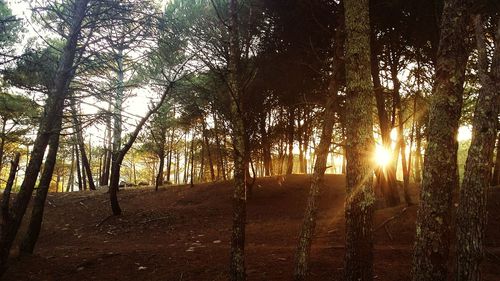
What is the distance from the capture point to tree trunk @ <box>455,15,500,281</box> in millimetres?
5062

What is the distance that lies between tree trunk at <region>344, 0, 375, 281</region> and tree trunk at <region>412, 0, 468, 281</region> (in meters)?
0.84

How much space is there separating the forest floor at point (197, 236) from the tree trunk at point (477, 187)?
100cm

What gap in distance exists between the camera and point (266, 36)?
44.4 feet

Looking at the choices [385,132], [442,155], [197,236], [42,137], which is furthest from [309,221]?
[385,132]

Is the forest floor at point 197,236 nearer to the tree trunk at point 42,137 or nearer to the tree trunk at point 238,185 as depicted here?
the tree trunk at point 42,137

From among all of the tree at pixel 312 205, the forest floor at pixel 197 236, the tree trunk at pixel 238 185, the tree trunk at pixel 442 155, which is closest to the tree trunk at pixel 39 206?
the forest floor at pixel 197 236

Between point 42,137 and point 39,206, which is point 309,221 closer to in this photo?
point 42,137

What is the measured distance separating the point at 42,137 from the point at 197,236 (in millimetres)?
7191

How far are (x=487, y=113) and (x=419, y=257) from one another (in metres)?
2.92

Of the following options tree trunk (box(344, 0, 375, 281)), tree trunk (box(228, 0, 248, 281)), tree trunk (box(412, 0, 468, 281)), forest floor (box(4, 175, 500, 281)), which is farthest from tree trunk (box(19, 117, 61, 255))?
tree trunk (box(412, 0, 468, 281))

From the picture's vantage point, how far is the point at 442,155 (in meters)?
4.04

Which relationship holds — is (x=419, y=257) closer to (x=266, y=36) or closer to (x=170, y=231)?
(x=266, y=36)

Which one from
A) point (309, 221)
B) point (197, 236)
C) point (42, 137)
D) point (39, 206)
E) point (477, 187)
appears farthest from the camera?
point (197, 236)

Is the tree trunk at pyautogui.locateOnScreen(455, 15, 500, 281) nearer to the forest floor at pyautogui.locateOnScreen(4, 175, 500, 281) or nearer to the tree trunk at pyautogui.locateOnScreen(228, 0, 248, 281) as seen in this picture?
the forest floor at pyautogui.locateOnScreen(4, 175, 500, 281)
